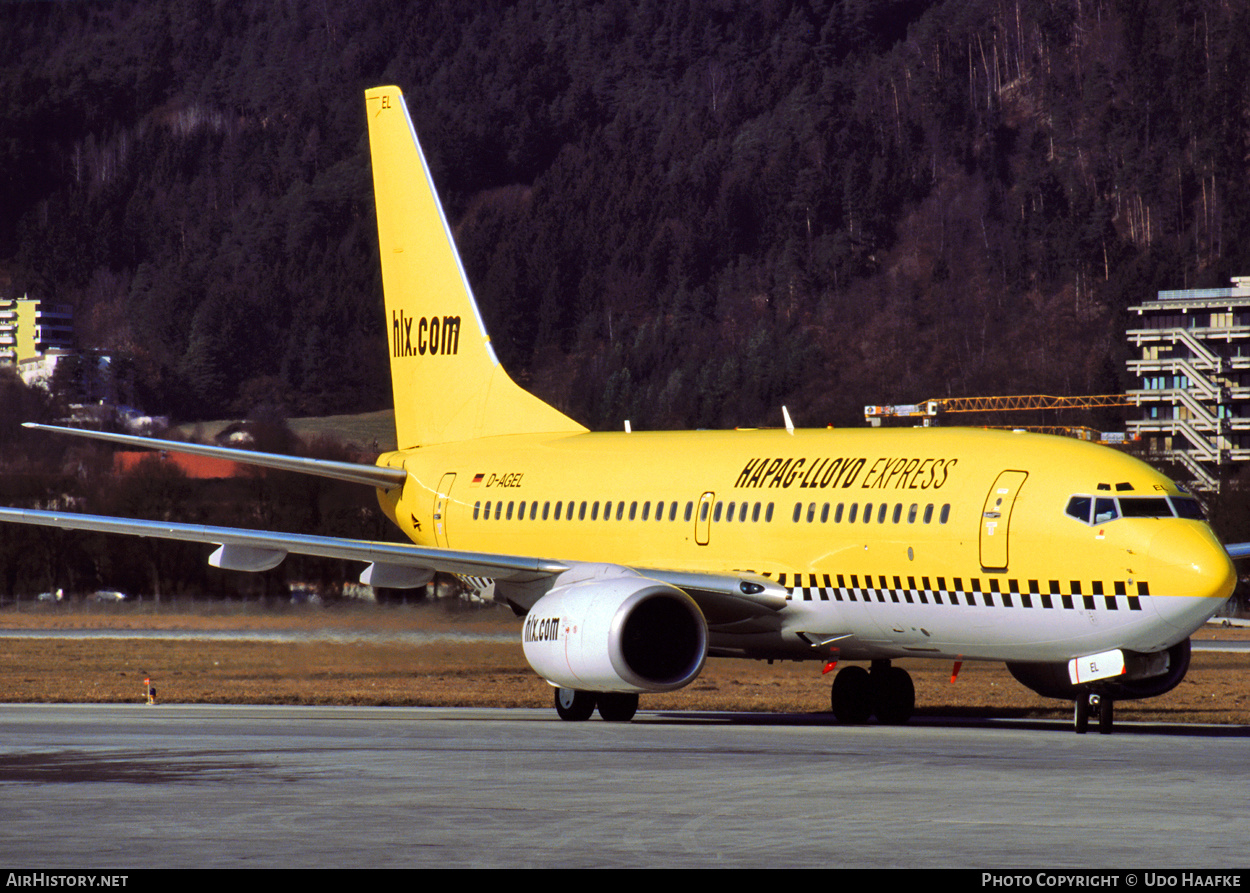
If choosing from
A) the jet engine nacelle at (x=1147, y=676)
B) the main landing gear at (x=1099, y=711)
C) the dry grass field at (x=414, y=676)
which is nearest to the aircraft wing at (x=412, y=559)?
the main landing gear at (x=1099, y=711)

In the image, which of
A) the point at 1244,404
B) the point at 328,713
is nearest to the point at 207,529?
the point at 328,713

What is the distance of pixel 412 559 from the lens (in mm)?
27594

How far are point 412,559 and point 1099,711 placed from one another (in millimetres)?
9627

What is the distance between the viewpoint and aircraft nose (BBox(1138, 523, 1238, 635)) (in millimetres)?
22797

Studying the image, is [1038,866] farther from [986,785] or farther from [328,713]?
[328,713]

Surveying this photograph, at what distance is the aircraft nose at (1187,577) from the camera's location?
22.8 m

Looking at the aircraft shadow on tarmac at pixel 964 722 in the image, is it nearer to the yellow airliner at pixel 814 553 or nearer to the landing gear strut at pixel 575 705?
the yellow airliner at pixel 814 553

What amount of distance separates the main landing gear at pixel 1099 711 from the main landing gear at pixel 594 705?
650 centimetres

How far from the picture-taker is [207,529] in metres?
27.4

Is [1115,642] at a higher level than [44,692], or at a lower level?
higher

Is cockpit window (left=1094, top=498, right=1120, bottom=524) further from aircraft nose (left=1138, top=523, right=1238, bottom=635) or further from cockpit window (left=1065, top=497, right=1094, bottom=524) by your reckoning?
aircraft nose (left=1138, top=523, right=1238, bottom=635)

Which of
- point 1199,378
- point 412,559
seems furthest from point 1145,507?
point 1199,378

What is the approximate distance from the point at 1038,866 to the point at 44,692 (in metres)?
27.6

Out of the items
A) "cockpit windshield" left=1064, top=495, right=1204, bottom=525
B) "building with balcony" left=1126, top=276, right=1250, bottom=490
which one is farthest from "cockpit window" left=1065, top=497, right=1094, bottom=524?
"building with balcony" left=1126, top=276, right=1250, bottom=490
